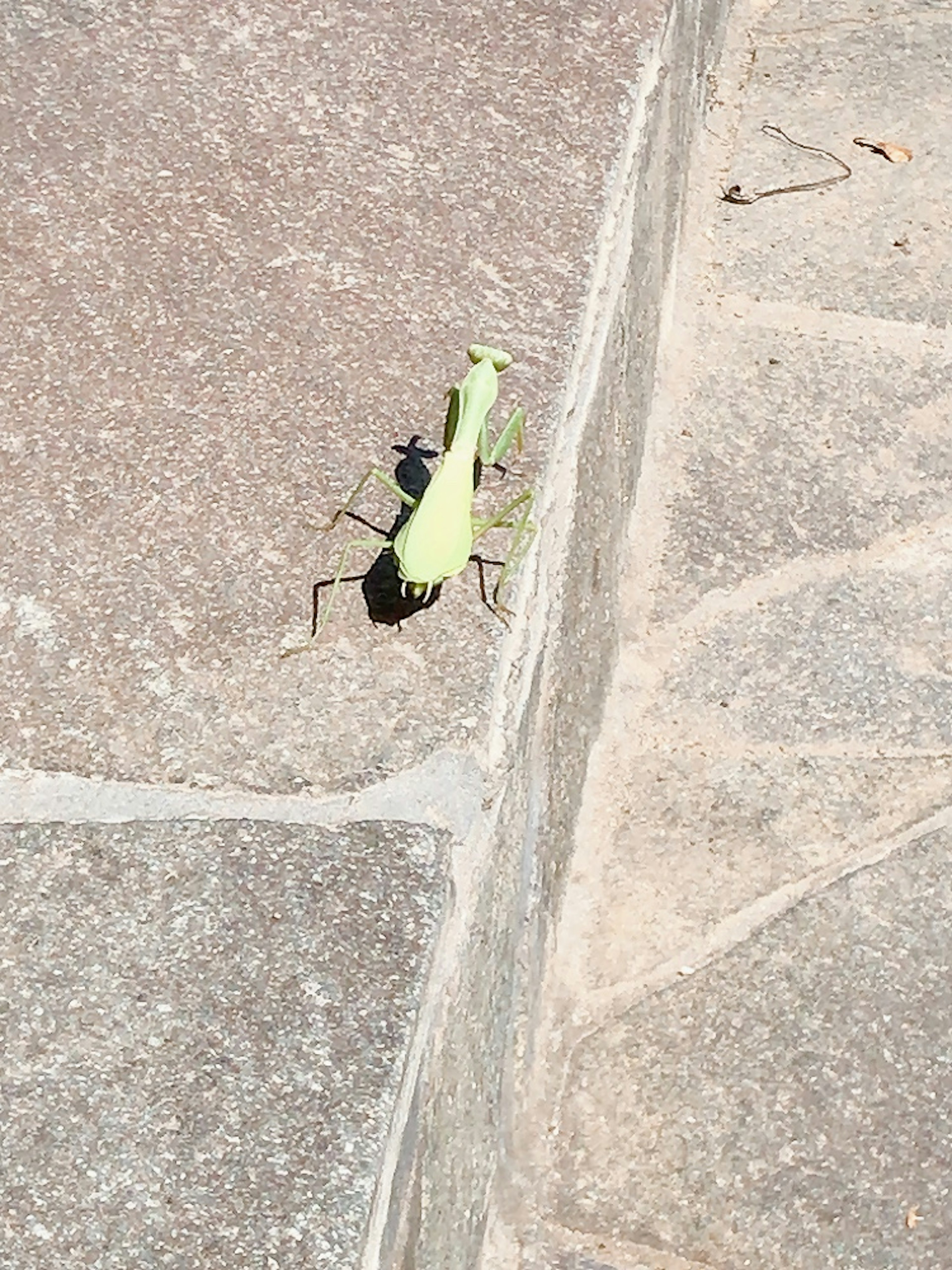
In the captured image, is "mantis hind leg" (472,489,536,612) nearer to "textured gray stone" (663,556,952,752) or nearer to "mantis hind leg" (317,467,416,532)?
"mantis hind leg" (317,467,416,532)

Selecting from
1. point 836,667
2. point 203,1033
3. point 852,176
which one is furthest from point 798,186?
point 203,1033

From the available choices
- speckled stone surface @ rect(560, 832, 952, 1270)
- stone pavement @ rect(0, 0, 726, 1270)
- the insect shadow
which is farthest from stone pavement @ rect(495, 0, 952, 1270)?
the insect shadow

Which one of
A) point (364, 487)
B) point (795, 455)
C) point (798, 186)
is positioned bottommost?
point (795, 455)

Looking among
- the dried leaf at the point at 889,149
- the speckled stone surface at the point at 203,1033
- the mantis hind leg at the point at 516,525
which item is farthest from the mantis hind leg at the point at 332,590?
the dried leaf at the point at 889,149

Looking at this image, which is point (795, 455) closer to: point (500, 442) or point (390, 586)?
point (500, 442)

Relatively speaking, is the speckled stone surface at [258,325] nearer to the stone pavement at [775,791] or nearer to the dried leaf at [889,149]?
the stone pavement at [775,791]

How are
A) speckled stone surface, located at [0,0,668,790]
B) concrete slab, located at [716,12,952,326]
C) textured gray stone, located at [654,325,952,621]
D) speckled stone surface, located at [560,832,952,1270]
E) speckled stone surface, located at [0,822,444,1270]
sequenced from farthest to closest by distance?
concrete slab, located at [716,12,952,326] → textured gray stone, located at [654,325,952,621] → speckled stone surface, located at [560,832,952,1270] → speckled stone surface, located at [0,0,668,790] → speckled stone surface, located at [0,822,444,1270]
